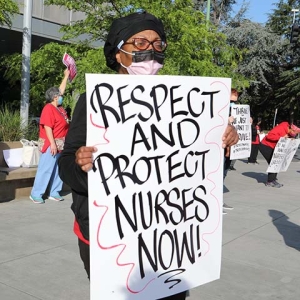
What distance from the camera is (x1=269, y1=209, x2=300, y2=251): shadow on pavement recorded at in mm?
5473

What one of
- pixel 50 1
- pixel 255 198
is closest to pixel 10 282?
pixel 255 198

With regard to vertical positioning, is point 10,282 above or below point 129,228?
below

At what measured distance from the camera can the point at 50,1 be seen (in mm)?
9945

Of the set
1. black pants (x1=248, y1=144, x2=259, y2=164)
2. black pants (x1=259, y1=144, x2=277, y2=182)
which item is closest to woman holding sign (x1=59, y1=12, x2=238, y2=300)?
black pants (x1=259, y1=144, x2=277, y2=182)

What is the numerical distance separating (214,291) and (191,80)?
7.61ft

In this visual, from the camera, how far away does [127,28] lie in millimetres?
2102

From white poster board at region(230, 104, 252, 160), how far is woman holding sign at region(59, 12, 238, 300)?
6.39 metres

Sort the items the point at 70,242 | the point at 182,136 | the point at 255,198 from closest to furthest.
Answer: the point at 182,136 → the point at 70,242 → the point at 255,198

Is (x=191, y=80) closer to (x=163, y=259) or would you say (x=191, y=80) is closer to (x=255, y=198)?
(x=163, y=259)

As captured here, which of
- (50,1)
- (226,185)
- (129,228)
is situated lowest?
(226,185)

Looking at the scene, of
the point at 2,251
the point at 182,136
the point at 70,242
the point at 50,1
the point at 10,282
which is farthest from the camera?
the point at 50,1

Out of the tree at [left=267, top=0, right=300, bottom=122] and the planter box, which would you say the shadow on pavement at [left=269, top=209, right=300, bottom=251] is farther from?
the tree at [left=267, top=0, right=300, bottom=122]

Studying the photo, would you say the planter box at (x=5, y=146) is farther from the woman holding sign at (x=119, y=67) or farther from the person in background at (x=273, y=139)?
the person in background at (x=273, y=139)

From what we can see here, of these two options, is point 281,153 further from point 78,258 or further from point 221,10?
point 221,10
